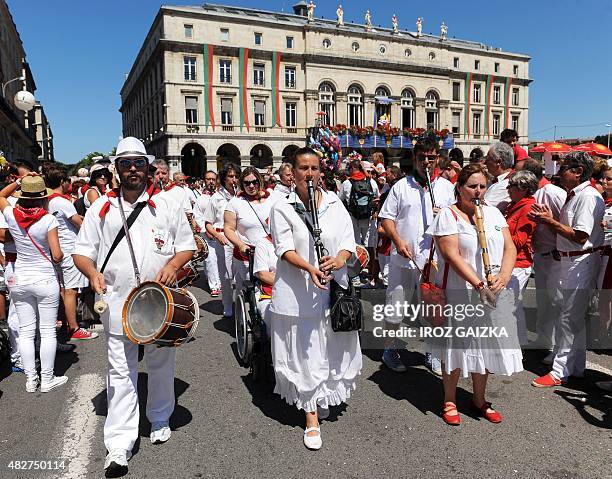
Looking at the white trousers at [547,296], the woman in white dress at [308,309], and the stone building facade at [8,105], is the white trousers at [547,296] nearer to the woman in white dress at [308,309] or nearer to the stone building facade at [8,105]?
the woman in white dress at [308,309]

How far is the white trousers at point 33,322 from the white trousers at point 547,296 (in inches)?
190

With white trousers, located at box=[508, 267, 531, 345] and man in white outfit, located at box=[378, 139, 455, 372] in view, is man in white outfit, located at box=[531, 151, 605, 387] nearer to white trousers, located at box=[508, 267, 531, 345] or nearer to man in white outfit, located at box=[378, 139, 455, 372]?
white trousers, located at box=[508, 267, 531, 345]

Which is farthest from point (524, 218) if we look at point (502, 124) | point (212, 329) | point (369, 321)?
point (502, 124)

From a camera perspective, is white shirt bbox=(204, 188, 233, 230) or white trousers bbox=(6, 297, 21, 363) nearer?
white trousers bbox=(6, 297, 21, 363)

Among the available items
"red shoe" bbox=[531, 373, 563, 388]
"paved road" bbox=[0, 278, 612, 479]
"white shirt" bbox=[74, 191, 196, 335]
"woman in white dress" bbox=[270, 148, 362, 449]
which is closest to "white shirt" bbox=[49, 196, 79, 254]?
"paved road" bbox=[0, 278, 612, 479]

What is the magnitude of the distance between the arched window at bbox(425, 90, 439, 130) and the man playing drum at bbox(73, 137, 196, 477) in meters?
53.4

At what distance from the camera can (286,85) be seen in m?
46.2

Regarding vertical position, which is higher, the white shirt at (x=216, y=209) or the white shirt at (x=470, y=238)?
the white shirt at (x=216, y=209)

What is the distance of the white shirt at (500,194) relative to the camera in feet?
15.8

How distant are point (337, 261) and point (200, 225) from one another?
5.55 metres

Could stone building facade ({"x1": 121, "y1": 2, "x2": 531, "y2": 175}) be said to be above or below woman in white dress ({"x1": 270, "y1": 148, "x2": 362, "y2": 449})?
above

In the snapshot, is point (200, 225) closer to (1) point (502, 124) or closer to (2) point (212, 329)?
(2) point (212, 329)

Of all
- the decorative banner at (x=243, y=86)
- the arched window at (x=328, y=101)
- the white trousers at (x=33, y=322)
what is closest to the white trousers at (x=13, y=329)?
the white trousers at (x=33, y=322)

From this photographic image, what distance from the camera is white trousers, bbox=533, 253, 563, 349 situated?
442cm
